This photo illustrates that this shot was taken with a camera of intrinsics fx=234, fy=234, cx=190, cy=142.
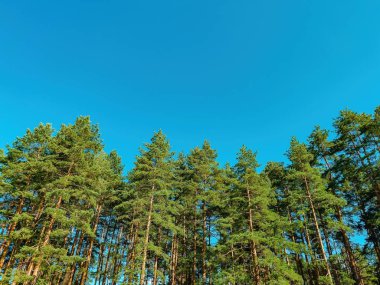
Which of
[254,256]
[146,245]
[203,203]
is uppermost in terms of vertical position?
[203,203]

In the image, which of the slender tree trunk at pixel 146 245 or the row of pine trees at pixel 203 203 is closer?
the slender tree trunk at pixel 146 245

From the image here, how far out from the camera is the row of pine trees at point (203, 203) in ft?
54.0

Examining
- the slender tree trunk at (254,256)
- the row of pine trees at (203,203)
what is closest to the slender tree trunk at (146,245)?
the row of pine trees at (203,203)

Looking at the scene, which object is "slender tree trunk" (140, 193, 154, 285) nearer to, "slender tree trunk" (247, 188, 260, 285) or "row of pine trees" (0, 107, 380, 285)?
"row of pine trees" (0, 107, 380, 285)

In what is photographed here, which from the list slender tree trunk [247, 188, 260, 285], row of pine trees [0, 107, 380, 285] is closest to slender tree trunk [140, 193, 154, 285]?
→ row of pine trees [0, 107, 380, 285]

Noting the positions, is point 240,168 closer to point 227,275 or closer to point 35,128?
point 227,275

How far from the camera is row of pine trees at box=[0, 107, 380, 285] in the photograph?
648 inches

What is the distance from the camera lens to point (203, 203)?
22656 mm

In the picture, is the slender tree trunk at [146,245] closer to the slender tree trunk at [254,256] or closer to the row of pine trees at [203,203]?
the row of pine trees at [203,203]

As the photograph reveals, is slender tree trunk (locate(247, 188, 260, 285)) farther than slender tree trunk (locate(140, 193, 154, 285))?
Yes

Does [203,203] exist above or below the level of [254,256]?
above

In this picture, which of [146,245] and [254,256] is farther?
[254,256]

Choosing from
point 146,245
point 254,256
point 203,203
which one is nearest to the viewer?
point 146,245

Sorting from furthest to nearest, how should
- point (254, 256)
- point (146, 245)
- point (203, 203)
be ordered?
point (203, 203)
point (254, 256)
point (146, 245)
